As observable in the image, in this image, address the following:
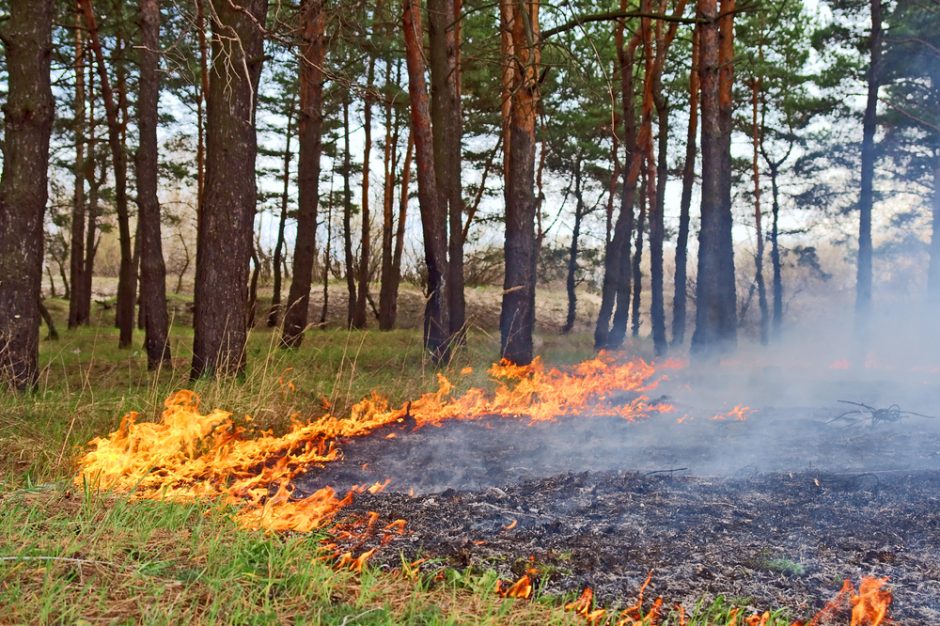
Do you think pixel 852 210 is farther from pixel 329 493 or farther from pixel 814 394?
pixel 329 493

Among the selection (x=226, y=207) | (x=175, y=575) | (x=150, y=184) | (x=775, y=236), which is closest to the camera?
(x=175, y=575)

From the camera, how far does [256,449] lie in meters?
5.37

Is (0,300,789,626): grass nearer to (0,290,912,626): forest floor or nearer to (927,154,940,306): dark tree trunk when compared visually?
(0,290,912,626): forest floor

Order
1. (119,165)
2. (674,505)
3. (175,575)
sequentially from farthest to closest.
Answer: (119,165)
(674,505)
(175,575)

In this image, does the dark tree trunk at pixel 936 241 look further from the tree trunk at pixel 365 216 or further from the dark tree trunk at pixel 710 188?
the tree trunk at pixel 365 216

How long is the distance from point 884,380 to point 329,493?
1118cm

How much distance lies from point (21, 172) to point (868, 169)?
17.9 metres

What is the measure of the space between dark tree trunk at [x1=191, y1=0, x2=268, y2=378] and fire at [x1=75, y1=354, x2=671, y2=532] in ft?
4.34

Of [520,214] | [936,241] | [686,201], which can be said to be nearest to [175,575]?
[520,214]

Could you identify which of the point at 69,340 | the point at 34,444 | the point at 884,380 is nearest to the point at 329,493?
the point at 34,444

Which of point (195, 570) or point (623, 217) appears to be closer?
point (195, 570)

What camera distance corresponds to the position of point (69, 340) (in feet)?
53.1

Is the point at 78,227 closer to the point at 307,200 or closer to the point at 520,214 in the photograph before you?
the point at 307,200

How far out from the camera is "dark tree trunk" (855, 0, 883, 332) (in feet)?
56.5
